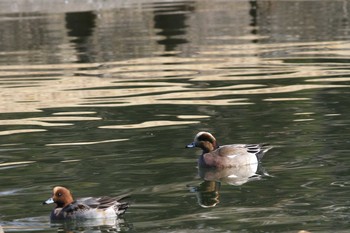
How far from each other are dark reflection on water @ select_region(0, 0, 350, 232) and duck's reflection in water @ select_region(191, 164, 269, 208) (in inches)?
1.3

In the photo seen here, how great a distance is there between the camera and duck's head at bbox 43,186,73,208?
1157 centimetres

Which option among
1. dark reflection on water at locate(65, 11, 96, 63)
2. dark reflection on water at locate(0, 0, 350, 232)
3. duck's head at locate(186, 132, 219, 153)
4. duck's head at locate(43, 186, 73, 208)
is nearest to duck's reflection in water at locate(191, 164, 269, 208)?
dark reflection on water at locate(0, 0, 350, 232)

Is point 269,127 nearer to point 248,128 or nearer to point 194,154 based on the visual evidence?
point 248,128

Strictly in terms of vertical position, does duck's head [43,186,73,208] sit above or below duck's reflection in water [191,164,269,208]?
above

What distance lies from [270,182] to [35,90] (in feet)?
27.5

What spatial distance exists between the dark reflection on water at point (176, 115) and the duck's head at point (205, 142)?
0.25 meters

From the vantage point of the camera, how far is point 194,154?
14945 mm

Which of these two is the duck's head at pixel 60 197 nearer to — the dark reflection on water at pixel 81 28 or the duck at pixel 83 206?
the duck at pixel 83 206

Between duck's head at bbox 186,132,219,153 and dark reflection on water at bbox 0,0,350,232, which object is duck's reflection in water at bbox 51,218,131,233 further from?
duck's head at bbox 186,132,219,153

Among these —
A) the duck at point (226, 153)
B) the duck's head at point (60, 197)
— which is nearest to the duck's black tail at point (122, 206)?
the duck's head at point (60, 197)

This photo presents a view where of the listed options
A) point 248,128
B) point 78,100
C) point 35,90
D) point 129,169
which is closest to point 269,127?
point 248,128

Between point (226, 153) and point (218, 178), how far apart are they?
1.62 feet

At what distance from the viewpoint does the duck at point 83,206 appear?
11.1m

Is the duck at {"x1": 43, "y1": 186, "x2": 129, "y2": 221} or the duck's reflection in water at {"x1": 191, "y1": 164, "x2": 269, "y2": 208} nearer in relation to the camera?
the duck at {"x1": 43, "y1": 186, "x2": 129, "y2": 221}
